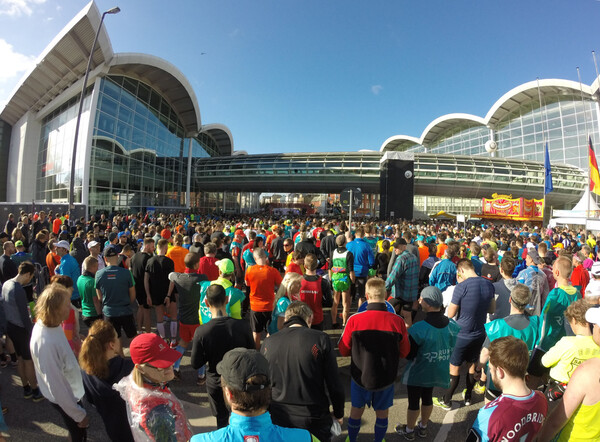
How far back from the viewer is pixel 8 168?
89.3 feet

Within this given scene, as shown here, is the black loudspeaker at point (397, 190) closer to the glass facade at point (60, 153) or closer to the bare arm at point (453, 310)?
the glass facade at point (60, 153)

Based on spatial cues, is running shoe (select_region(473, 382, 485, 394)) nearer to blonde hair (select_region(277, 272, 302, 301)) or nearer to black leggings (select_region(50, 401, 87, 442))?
blonde hair (select_region(277, 272, 302, 301))

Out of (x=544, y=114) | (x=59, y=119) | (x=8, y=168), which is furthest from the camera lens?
(x=544, y=114)

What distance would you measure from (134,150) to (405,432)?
26828 mm

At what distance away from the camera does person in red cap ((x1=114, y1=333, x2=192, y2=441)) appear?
5.82ft

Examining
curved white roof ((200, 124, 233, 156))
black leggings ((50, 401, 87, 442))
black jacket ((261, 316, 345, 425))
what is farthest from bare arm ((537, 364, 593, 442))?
curved white roof ((200, 124, 233, 156))

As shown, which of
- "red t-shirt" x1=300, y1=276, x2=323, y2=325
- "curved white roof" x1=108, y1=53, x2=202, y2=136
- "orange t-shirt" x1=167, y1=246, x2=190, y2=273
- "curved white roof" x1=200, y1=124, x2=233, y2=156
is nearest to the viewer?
"red t-shirt" x1=300, y1=276, x2=323, y2=325

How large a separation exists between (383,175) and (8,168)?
34643 millimetres

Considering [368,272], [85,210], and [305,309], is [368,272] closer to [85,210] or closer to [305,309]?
[305,309]

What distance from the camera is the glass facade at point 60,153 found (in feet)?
66.4

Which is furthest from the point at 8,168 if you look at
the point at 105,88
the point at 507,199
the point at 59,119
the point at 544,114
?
the point at 544,114

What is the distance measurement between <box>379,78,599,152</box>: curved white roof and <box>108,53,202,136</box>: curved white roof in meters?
43.1

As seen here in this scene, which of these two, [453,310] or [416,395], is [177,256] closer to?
[416,395]

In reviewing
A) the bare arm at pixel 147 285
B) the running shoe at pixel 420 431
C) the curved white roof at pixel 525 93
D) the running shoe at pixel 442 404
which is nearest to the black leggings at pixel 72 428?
the bare arm at pixel 147 285
